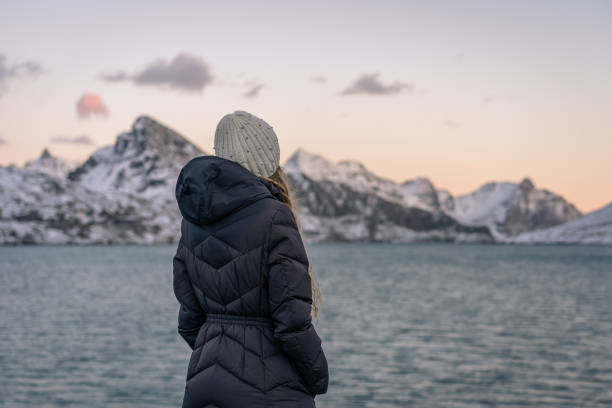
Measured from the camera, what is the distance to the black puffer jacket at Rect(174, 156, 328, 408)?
15.3ft

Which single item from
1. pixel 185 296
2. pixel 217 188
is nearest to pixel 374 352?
pixel 185 296

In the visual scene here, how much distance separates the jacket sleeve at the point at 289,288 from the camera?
15.3 feet

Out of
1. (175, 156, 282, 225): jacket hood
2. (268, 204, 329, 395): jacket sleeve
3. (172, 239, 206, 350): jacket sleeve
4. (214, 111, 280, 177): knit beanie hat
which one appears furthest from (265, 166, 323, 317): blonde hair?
(172, 239, 206, 350): jacket sleeve

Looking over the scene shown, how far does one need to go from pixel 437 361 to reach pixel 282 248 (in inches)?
1162

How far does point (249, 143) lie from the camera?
199 inches

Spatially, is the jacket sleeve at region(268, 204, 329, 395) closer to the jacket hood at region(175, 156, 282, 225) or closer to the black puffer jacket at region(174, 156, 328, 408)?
the black puffer jacket at region(174, 156, 328, 408)

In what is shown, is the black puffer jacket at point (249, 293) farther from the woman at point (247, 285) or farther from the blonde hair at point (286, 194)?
the blonde hair at point (286, 194)

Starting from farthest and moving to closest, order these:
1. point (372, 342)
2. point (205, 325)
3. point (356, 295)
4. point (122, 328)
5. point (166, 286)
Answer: point (166, 286) < point (356, 295) < point (122, 328) < point (372, 342) < point (205, 325)

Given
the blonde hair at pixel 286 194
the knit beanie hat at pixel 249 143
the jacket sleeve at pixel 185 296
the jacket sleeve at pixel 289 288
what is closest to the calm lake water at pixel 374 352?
the jacket sleeve at pixel 185 296

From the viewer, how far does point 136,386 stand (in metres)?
26.3

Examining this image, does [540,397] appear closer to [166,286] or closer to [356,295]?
[356,295]

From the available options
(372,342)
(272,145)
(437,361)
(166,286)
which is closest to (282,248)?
(272,145)

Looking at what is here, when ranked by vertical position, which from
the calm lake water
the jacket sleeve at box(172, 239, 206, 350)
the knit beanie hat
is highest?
the knit beanie hat

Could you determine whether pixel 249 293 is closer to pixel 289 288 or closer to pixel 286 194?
pixel 289 288
